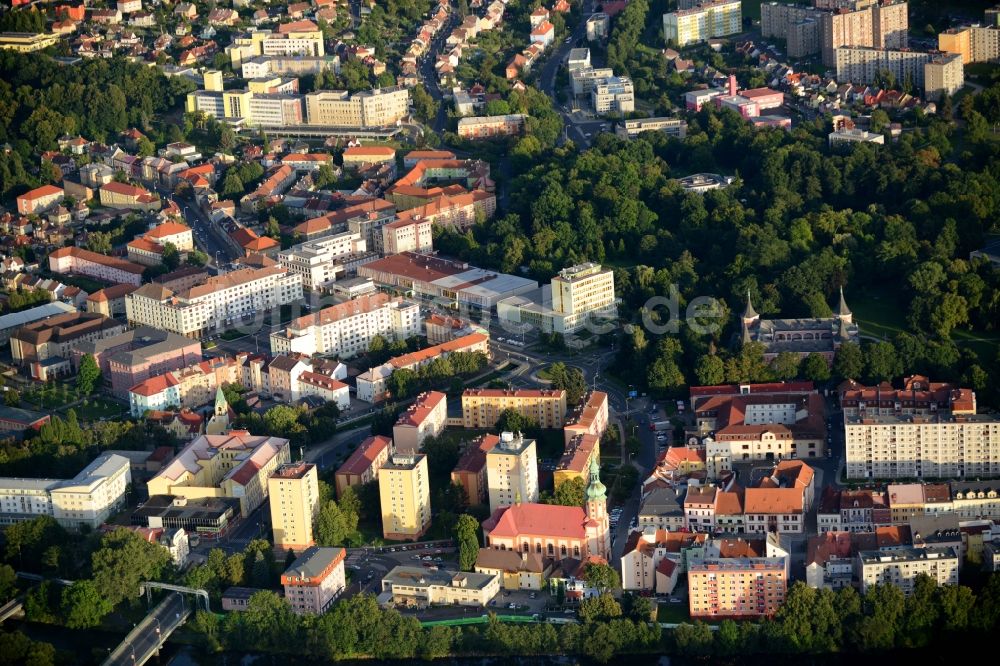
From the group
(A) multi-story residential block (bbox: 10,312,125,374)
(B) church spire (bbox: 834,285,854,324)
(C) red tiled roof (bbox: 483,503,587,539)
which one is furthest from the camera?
(A) multi-story residential block (bbox: 10,312,125,374)

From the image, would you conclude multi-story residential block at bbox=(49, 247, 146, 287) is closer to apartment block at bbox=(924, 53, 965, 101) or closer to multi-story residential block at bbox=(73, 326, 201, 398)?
multi-story residential block at bbox=(73, 326, 201, 398)

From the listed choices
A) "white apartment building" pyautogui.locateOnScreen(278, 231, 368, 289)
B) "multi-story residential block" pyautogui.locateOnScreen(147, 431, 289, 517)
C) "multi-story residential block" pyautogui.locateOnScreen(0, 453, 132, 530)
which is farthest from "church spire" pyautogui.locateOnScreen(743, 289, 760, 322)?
"multi-story residential block" pyautogui.locateOnScreen(0, 453, 132, 530)

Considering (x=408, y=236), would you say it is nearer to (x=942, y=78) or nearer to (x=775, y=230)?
(x=775, y=230)

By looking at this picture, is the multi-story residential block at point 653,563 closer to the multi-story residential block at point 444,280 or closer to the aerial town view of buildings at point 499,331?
the aerial town view of buildings at point 499,331

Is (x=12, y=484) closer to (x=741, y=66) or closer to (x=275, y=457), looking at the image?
(x=275, y=457)

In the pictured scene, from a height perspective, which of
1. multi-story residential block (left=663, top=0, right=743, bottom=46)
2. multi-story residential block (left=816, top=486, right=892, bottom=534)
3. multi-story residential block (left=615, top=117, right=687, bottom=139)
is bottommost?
multi-story residential block (left=816, top=486, right=892, bottom=534)

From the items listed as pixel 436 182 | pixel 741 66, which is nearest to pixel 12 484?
pixel 436 182

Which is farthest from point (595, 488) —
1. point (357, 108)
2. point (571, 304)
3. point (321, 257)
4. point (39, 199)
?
point (357, 108)
